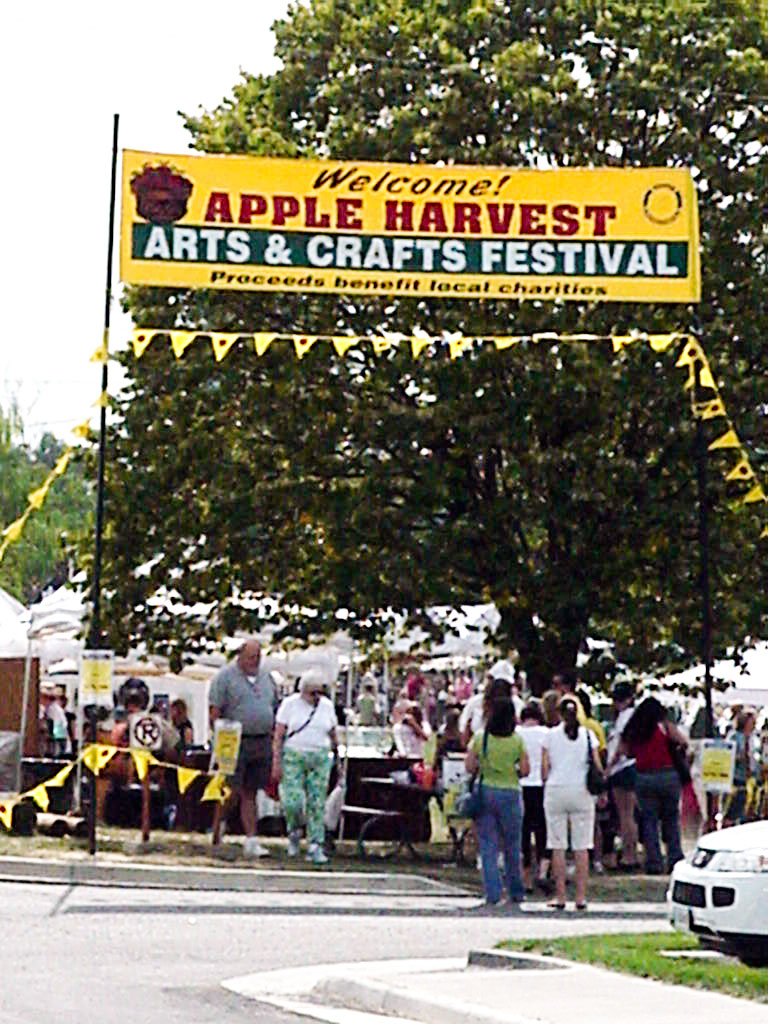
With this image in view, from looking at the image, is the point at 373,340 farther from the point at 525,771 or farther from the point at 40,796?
the point at 40,796

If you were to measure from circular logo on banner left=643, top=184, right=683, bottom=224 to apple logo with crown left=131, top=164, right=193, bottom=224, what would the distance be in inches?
169

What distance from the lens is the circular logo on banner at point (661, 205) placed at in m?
21.8

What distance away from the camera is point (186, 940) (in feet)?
49.4

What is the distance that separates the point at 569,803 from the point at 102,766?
560 cm

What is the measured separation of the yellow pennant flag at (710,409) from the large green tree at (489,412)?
55.6 inches

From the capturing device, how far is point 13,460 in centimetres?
7212

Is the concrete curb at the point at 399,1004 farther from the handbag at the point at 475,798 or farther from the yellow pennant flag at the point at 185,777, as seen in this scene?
the yellow pennant flag at the point at 185,777

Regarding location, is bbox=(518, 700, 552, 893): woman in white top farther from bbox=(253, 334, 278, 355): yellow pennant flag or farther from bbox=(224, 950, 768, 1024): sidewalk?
bbox=(224, 950, 768, 1024): sidewalk

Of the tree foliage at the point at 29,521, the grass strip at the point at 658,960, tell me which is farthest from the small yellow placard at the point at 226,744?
the tree foliage at the point at 29,521

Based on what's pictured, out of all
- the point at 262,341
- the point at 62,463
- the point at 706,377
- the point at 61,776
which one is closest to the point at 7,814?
the point at 61,776

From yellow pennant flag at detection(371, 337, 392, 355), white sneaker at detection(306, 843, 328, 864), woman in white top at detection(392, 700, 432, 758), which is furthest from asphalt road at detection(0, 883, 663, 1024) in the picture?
woman in white top at detection(392, 700, 432, 758)

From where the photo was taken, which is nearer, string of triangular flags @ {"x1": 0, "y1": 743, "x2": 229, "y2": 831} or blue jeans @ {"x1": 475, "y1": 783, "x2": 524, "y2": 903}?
blue jeans @ {"x1": 475, "y1": 783, "x2": 524, "y2": 903}

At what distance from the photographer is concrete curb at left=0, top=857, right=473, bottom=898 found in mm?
19141

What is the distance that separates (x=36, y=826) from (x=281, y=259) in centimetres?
592
